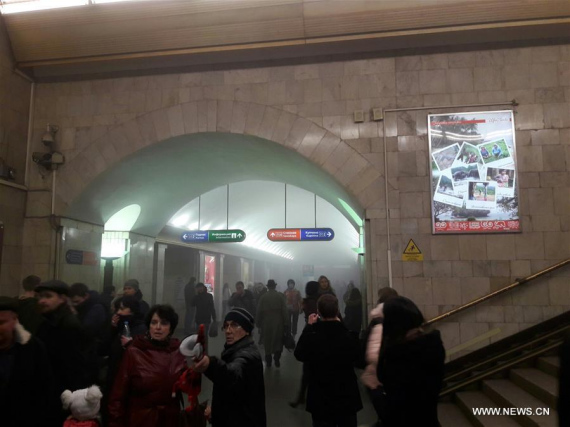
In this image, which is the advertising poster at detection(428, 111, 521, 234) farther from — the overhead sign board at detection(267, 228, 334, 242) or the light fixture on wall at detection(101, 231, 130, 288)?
the light fixture on wall at detection(101, 231, 130, 288)

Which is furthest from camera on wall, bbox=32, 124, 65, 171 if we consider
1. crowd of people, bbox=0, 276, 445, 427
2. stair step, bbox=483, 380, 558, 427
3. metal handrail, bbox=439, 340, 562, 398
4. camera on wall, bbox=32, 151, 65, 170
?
stair step, bbox=483, 380, 558, 427

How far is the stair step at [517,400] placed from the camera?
3.67m

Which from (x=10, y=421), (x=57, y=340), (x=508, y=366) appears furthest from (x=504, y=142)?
(x=10, y=421)

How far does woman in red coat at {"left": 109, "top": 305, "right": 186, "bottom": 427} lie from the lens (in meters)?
2.60

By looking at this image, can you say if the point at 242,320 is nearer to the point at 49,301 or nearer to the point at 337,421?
the point at 337,421

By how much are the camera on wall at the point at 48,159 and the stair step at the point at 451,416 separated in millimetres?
6799

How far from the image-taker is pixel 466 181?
6.39 m

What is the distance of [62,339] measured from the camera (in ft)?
9.73

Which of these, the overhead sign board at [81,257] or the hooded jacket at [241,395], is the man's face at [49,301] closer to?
the hooded jacket at [241,395]

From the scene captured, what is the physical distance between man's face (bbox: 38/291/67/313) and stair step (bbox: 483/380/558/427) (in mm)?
3804

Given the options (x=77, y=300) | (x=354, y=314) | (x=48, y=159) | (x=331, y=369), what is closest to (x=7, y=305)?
(x=331, y=369)

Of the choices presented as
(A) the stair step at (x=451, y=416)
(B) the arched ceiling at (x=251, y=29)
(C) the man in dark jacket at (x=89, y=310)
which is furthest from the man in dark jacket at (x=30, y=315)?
(B) the arched ceiling at (x=251, y=29)

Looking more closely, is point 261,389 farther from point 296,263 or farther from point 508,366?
point 296,263

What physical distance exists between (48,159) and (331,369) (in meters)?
6.41
